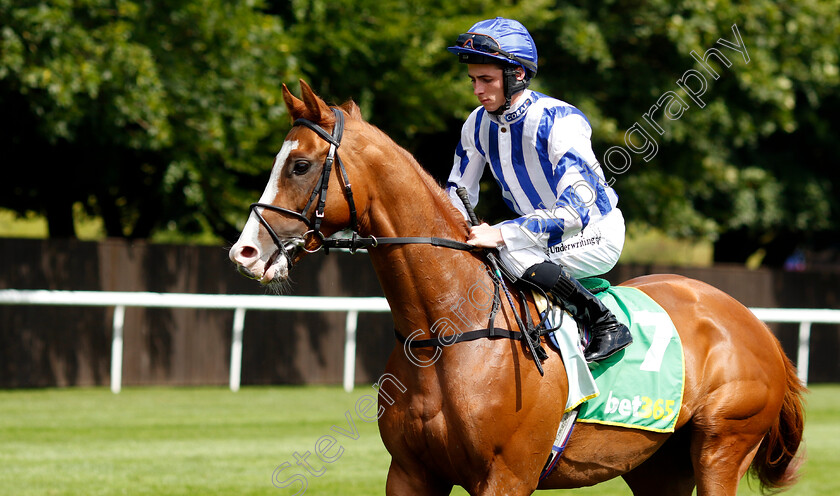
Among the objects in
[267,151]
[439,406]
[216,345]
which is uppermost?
[439,406]

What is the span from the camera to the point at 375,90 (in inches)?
446

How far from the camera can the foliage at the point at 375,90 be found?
9.28 meters

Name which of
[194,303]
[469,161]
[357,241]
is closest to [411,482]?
[357,241]

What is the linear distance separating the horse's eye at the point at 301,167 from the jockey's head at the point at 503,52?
755 mm

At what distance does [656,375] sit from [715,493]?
23.6 inches

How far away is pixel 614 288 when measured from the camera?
400 cm

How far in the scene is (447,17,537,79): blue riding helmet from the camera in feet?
11.2

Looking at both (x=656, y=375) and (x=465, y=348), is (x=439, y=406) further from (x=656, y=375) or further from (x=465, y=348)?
(x=656, y=375)

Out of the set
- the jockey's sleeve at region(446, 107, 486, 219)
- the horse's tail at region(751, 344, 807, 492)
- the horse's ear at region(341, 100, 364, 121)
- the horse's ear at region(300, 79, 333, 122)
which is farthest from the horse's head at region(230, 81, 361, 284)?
the horse's tail at region(751, 344, 807, 492)

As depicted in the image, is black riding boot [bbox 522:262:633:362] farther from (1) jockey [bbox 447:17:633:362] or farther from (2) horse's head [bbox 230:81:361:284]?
(2) horse's head [bbox 230:81:361:284]

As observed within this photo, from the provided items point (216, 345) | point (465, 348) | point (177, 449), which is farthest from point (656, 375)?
point (216, 345)

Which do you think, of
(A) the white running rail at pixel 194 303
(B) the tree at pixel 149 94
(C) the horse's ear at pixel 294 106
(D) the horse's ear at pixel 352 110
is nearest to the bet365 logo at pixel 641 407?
(D) the horse's ear at pixel 352 110

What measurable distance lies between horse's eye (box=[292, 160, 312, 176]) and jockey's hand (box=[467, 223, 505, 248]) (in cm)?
70

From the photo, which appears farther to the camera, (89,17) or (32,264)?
Result: (32,264)
